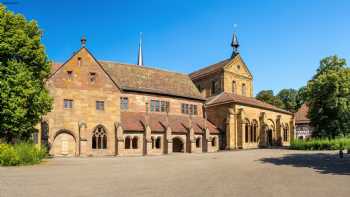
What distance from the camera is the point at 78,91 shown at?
116 ft

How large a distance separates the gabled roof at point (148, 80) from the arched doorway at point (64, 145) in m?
9.15

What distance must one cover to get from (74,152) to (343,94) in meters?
35.3

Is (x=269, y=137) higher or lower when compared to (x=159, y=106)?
lower

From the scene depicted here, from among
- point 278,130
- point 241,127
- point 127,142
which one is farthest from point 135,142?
point 278,130

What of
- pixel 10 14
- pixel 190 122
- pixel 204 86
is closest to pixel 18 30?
pixel 10 14

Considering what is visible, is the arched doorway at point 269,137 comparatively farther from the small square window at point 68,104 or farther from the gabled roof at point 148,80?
the small square window at point 68,104

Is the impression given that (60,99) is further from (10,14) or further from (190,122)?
(190,122)

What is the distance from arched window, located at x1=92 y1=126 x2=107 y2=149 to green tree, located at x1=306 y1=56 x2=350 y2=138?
2921cm

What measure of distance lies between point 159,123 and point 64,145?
11863 mm

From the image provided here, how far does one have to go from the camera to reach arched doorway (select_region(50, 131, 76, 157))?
32938mm

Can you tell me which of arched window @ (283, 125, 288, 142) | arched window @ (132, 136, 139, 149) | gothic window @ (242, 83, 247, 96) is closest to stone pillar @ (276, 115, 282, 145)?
arched window @ (283, 125, 288, 142)

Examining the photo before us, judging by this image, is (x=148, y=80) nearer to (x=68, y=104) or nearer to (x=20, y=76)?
(x=68, y=104)

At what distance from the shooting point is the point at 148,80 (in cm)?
4453

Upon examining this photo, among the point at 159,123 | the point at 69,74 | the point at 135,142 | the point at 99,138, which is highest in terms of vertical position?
the point at 69,74
